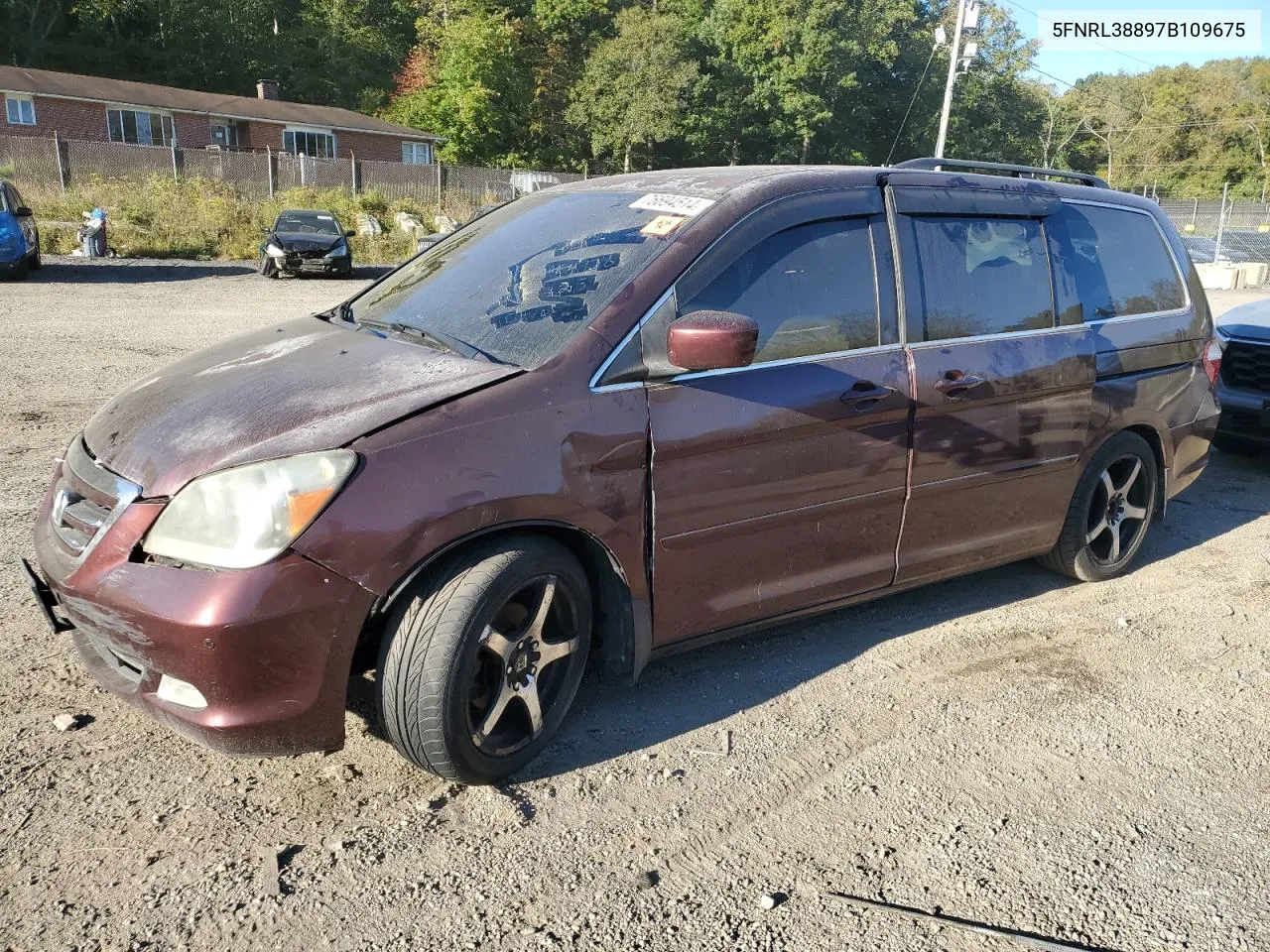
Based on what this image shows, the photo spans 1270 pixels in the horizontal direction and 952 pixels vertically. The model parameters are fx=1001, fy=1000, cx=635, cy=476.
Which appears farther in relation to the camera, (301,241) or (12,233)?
(301,241)

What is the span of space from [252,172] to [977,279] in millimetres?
30258

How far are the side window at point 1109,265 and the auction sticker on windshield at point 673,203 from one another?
187 cm

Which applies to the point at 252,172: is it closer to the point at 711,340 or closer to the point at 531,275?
the point at 531,275

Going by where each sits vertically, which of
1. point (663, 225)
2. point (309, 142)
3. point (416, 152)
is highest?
point (309, 142)

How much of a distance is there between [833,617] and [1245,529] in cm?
314

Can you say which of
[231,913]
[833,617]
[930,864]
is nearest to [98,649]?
[231,913]

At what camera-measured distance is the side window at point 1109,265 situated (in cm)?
448

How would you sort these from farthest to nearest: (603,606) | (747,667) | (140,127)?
(140,127) < (747,667) < (603,606)

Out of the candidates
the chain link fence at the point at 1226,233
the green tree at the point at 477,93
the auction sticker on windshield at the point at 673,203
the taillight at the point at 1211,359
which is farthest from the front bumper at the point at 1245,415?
the green tree at the point at 477,93

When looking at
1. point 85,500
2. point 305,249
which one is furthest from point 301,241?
point 85,500

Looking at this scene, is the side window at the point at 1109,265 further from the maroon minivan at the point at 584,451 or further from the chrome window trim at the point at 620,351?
the chrome window trim at the point at 620,351

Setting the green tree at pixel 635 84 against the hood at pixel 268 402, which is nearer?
the hood at pixel 268 402

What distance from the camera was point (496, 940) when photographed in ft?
7.88

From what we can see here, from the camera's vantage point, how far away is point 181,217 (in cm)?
2630
